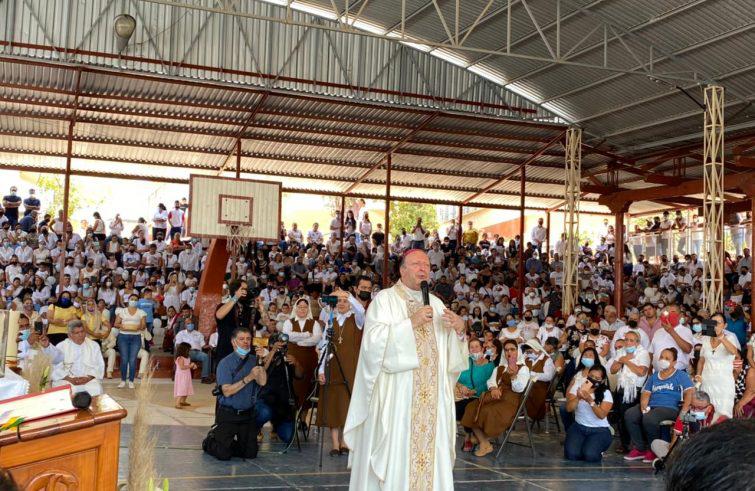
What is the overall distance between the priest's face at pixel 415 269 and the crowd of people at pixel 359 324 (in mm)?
1816

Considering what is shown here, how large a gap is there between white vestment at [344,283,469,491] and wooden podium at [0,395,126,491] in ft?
7.65

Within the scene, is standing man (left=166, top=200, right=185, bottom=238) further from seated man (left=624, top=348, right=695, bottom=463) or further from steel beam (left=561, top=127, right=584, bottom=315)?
seated man (left=624, top=348, right=695, bottom=463)

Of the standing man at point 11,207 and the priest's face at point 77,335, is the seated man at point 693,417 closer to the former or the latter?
the priest's face at point 77,335

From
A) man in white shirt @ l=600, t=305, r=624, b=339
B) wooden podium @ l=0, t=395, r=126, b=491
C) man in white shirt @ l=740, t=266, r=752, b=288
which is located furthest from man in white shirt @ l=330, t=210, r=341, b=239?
wooden podium @ l=0, t=395, r=126, b=491

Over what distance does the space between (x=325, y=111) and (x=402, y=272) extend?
13608mm

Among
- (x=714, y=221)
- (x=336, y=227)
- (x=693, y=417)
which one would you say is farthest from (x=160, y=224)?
(x=693, y=417)

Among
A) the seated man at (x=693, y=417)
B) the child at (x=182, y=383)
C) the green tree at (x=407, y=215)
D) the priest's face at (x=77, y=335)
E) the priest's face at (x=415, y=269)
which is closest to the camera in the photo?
the priest's face at (x=415, y=269)

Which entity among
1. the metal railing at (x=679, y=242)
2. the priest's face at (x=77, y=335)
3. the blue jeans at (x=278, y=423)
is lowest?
the blue jeans at (x=278, y=423)

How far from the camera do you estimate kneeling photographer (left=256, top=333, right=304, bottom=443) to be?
29.0 feet

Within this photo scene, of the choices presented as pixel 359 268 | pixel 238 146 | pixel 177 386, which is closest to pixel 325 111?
pixel 238 146

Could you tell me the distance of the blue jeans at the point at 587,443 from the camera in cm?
915

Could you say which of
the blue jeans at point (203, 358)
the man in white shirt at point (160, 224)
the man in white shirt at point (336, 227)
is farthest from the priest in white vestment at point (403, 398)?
the man in white shirt at point (336, 227)

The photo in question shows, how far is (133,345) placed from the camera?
519 inches

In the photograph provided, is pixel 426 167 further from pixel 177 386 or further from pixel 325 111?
pixel 177 386
